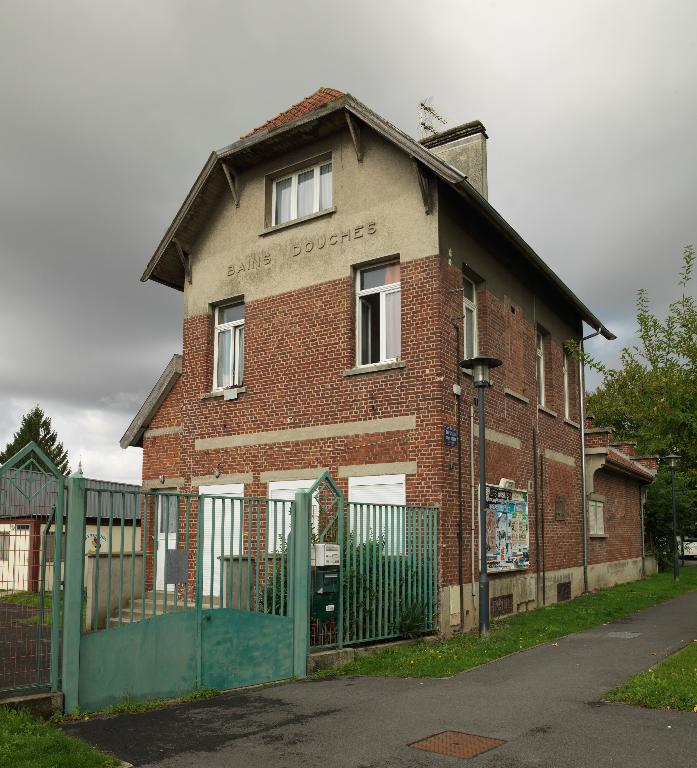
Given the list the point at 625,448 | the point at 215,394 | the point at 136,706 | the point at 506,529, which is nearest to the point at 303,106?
the point at 215,394

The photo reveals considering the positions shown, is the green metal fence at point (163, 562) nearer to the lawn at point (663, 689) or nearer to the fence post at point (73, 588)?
the fence post at point (73, 588)

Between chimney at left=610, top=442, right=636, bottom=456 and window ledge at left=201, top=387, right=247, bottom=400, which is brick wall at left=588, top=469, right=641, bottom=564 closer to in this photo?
chimney at left=610, top=442, right=636, bottom=456

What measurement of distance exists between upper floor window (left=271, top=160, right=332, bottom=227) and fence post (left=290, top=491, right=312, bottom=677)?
6.76 meters

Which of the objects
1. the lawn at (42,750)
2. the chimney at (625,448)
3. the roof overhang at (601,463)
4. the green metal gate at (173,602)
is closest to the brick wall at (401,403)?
the roof overhang at (601,463)

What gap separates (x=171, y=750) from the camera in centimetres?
639

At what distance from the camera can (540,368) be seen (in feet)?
59.2

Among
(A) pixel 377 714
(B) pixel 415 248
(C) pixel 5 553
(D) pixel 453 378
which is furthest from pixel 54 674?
(B) pixel 415 248

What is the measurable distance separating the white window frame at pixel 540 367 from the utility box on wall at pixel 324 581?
8.71 meters

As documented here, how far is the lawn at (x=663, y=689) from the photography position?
23.7 ft

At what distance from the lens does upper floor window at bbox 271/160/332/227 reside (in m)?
14.9

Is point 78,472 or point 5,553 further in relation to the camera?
point 78,472

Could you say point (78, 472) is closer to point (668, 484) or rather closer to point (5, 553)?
point (5, 553)

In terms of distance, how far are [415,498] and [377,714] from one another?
5.40 meters

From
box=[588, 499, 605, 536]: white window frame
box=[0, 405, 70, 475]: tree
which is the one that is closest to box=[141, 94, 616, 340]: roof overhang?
box=[588, 499, 605, 536]: white window frame
